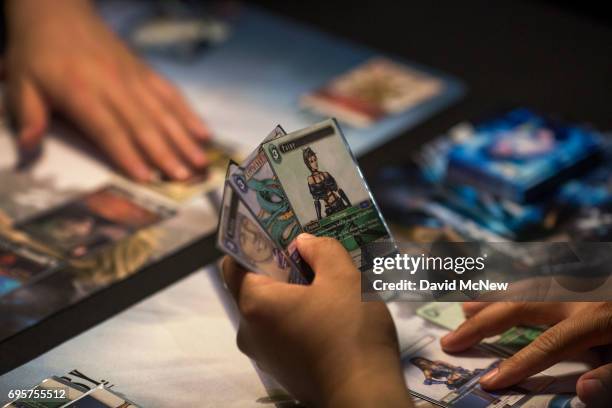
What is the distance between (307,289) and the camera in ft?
3.16

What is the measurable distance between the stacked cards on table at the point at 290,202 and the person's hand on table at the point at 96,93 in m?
0.61

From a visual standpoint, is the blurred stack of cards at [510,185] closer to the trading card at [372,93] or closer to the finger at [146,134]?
the trading card at [372,93]

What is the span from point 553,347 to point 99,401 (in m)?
0.59

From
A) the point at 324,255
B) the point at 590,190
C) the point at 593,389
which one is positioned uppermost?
the point at 590,190

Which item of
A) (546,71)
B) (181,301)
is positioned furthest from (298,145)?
(546,71)

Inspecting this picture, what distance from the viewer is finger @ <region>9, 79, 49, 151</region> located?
170 cm

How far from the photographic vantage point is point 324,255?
39.0 inches

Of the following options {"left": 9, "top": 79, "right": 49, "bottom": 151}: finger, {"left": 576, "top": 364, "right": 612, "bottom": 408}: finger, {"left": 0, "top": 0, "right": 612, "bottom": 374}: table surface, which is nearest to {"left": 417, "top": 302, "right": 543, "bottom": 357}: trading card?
{"left": 576, "top": 364, "right": 612, "bottom": 408}: finger

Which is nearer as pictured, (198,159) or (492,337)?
(492,337)

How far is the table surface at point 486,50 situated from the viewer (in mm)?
1795

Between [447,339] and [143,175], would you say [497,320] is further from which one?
[143,175]

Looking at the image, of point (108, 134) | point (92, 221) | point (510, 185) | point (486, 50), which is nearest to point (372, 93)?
point (486, 50)

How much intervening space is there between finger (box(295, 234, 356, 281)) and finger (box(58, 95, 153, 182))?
2.27 feet

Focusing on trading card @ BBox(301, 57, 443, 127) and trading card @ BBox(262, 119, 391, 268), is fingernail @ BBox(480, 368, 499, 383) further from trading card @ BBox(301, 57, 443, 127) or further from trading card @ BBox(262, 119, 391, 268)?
trading card @ BBox(301, 57, 443, 127)
